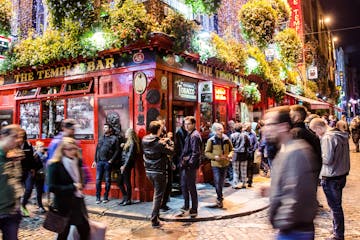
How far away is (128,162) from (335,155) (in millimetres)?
5111

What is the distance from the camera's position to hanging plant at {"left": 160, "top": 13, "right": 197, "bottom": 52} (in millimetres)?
9336

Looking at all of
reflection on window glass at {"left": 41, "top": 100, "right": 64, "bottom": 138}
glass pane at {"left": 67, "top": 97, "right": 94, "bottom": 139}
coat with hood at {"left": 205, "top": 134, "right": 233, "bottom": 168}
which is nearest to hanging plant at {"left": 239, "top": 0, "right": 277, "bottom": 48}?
coat with hood at {"left": 205, "top": 134, "right": 233, "bottom": 168}

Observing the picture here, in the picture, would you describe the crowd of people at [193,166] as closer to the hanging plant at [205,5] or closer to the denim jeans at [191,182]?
the denim jeans at [191,182]

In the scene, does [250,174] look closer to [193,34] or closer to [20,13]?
[193,34]

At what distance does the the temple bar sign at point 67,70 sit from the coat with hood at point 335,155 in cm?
665

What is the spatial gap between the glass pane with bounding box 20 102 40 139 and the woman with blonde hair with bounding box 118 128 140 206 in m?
4.79

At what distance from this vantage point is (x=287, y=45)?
55.7 feet

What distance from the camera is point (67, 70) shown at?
35.8 ft

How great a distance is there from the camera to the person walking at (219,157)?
26.0 feet

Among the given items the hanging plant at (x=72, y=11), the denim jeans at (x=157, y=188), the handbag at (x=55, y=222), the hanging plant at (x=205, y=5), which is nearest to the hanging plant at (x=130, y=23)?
the hanging plant at (x=72, y=11)

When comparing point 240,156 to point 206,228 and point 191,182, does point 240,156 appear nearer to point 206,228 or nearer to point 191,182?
point 191,182

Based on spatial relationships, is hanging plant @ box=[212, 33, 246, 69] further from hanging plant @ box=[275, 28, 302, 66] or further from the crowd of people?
hanging plant @ box=[275, 28, 302, 66]

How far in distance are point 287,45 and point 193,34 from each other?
352 inches

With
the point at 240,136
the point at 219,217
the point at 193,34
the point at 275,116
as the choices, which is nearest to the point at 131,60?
the point at 193,34
